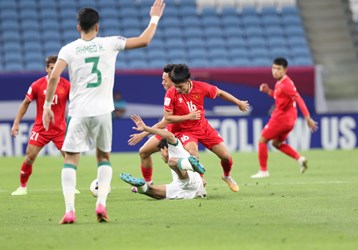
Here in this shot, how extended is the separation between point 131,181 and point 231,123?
1390 cm

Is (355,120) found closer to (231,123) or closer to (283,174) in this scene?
(231,123)

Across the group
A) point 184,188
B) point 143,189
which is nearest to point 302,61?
point 184,188

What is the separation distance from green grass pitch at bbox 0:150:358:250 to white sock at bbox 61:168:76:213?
0.21 m

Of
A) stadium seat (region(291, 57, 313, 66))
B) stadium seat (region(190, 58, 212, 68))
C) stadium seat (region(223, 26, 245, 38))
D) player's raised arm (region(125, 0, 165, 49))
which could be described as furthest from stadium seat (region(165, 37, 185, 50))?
player's raised arm (region(125, 0, 165, 49))

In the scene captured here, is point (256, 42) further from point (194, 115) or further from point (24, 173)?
point (194, 115)

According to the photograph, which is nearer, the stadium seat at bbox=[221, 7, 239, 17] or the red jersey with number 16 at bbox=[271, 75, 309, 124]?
the red jersey with number 16 at bbox=[271, 75, 309, 124]

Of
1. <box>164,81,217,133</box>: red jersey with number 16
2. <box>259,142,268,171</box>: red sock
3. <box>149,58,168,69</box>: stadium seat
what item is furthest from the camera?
<box>149,58,168,69</box>: stadium seat

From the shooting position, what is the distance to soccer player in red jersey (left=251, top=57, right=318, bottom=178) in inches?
667

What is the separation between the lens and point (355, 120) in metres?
25.5

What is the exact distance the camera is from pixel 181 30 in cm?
3092

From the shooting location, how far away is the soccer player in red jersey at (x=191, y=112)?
41.0 feet

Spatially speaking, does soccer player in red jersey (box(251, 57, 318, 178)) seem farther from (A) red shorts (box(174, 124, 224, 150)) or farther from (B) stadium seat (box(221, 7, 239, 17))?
(B) stadium seat (box(221, 7, 239, 17))

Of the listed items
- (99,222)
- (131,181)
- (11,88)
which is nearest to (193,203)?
(131,181)

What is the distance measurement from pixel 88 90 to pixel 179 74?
3.09 metres
